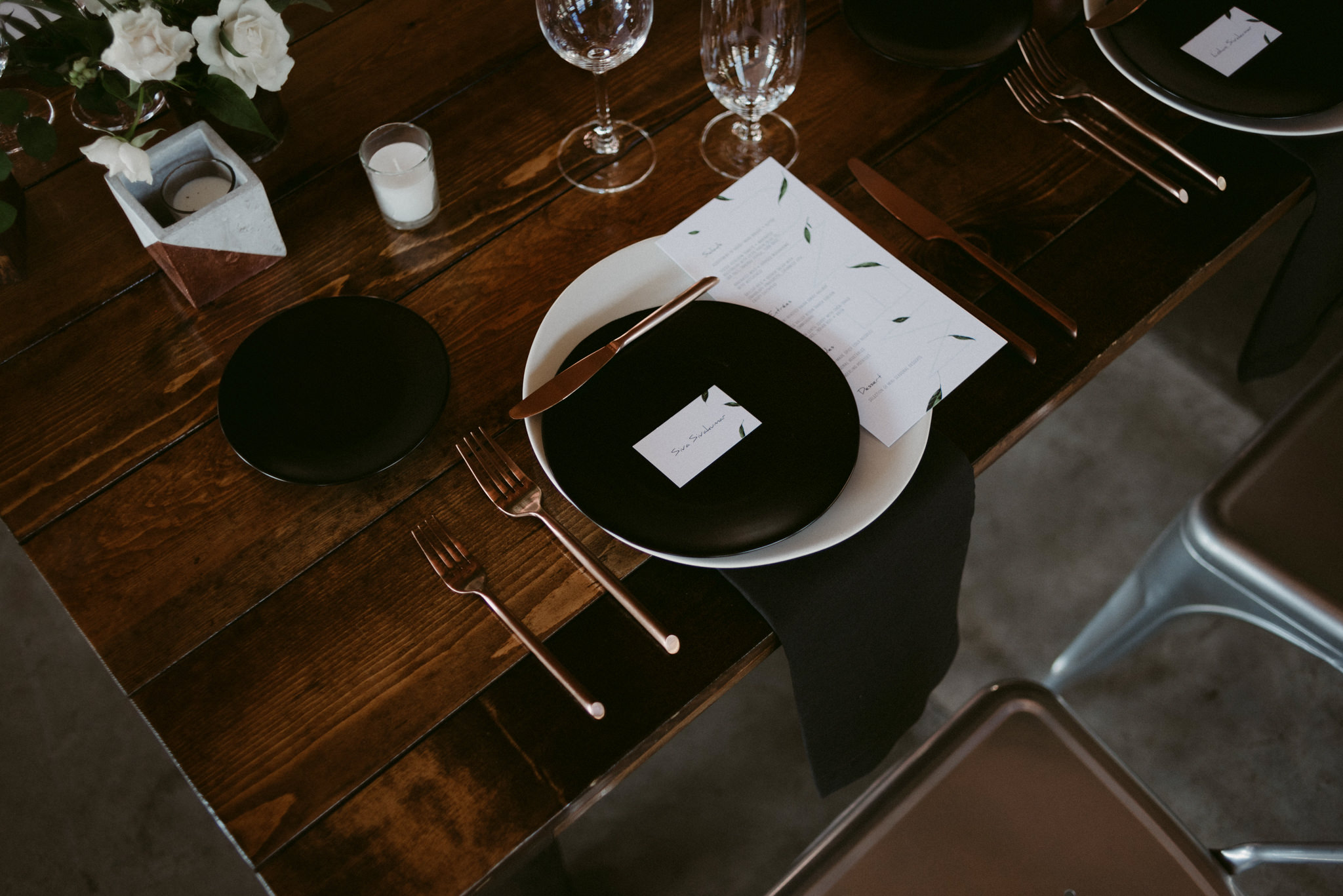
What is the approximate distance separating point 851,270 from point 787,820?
917 millimetres

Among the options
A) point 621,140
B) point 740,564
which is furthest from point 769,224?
point 740,564

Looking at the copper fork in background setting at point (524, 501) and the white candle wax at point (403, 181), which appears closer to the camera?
the copper fork in background setting at point (524, 501)

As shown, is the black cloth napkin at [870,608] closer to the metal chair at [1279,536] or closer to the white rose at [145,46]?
the metal chair at [1279,536]

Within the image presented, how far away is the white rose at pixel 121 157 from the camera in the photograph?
79 cm

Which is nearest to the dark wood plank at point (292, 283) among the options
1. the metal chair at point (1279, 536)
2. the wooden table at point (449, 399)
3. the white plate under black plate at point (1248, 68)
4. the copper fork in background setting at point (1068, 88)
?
the wooden table at point (449, 399)

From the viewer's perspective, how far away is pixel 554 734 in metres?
0.75

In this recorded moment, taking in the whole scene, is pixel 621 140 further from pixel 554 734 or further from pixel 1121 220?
pixel 554 734

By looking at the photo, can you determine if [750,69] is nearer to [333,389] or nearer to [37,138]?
[333,389]

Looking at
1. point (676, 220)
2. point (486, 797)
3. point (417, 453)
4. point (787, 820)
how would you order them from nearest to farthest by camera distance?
point (486, 797)
point (417, 453)
point (676, 220)
point (787, 820)

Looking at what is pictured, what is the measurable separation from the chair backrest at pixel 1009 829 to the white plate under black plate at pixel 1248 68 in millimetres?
633

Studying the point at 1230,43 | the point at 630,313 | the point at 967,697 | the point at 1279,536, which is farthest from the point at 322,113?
the point at 967,697

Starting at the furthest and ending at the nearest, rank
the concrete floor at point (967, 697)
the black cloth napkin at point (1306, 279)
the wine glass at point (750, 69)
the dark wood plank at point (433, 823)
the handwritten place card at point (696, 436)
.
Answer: the concrete floor at point (967, 697) → the black cloth napkin at point (1306, 279) → the wine glass at point (750, 69) → the handwritten place card at point (696, 436) → the dark wood plank at point (433, 823)

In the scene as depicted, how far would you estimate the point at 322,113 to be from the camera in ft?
3.48

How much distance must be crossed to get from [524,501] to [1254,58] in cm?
88
